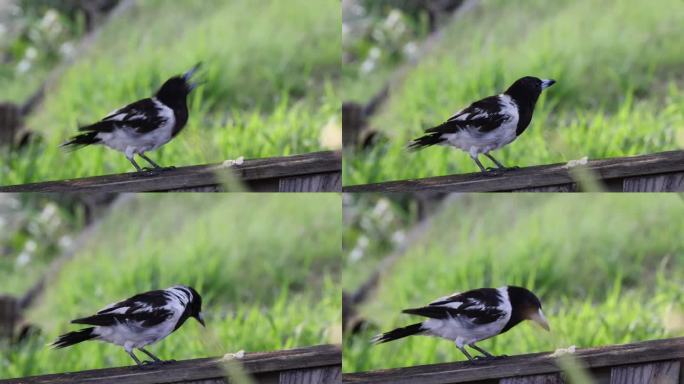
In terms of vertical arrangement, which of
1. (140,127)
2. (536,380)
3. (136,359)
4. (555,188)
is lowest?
(536,380)

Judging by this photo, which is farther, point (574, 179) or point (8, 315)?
point (574, 179)

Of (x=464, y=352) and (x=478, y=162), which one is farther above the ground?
(x=478, y=162)

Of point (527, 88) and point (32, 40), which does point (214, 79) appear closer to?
point (32, 40)

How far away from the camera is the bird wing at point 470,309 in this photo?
416 centimetres

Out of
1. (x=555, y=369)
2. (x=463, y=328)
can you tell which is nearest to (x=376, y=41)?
(x=463, y=328)

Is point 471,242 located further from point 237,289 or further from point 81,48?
point 81,48

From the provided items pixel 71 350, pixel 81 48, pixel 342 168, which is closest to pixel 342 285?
pixel 342 168

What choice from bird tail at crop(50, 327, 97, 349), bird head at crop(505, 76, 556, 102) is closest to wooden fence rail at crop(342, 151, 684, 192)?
bird head at crop(505, 76, 556, 102)

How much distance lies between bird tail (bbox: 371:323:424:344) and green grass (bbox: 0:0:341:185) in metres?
0.69

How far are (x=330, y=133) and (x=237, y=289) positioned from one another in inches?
25.1

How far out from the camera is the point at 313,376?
14.0 feet

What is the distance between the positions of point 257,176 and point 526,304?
103 centimetres

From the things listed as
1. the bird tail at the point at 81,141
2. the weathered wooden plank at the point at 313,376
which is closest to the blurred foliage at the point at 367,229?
the weathered wooden plank at the point at 313,376

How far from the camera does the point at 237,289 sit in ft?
14.3
